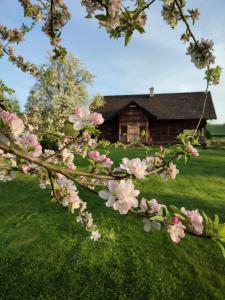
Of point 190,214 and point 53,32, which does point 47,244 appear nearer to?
point 53,32

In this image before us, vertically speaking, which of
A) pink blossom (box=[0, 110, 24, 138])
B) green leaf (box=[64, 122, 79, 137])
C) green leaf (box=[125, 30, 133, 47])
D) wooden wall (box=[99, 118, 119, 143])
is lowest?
wooden wall (box=[99, 118, 119, 143])

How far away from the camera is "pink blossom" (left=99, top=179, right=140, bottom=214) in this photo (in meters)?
2.07

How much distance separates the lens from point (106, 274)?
6.85 metres

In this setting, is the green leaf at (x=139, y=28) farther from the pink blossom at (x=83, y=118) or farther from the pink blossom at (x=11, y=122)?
the pink blossom at (x=11, y=122)

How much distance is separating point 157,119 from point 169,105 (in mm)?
2879

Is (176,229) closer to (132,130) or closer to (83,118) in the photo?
(83,118)

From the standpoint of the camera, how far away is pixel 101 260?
7.29 m

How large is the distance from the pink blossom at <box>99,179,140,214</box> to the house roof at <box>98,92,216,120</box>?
108 ft

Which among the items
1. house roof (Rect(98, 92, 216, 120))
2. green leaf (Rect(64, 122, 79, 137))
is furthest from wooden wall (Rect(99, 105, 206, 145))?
green leaf (Rect(64, 122, 79, 137))

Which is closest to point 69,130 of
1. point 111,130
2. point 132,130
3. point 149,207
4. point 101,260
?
point 149,207

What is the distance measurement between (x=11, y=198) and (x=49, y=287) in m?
5.90

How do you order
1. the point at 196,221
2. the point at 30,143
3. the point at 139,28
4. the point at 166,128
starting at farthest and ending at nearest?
the point at 166,128, the point at 139,28, the point at 196,221, the point at 30,143

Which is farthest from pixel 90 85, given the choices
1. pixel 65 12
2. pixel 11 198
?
pixel 65 12

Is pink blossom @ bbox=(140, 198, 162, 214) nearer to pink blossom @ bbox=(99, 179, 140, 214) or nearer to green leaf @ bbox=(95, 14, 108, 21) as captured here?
pink blossom @ bbox=(99, 179, 140, 214)
